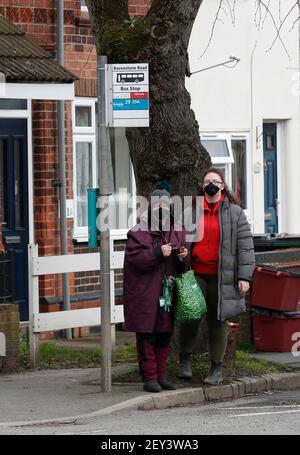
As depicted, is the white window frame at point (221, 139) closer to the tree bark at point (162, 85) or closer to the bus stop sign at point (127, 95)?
the tree bark at point (162, 85)

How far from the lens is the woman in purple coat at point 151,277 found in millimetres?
12477

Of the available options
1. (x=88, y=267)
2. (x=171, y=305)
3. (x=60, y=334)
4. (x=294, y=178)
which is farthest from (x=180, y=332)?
(x=294, y=178)

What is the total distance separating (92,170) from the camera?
1912 cm

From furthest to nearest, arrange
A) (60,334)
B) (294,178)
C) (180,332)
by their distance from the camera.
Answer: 1. (294,178)
2. (60,334)
3. (180,332)

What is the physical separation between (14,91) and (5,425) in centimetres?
529

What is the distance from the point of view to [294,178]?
23406mm

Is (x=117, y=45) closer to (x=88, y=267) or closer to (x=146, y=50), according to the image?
(x=146, y=50)

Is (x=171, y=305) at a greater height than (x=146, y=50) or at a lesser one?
lesser

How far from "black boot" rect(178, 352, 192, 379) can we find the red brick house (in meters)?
4.91

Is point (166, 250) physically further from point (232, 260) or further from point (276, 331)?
point (276, 331)

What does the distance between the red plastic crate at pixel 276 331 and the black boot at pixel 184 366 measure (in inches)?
123

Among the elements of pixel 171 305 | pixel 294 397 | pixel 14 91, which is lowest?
pixel 294 397

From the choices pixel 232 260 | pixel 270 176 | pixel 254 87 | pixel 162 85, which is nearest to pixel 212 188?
pixel 232 260

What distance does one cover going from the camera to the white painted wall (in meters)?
21.2
